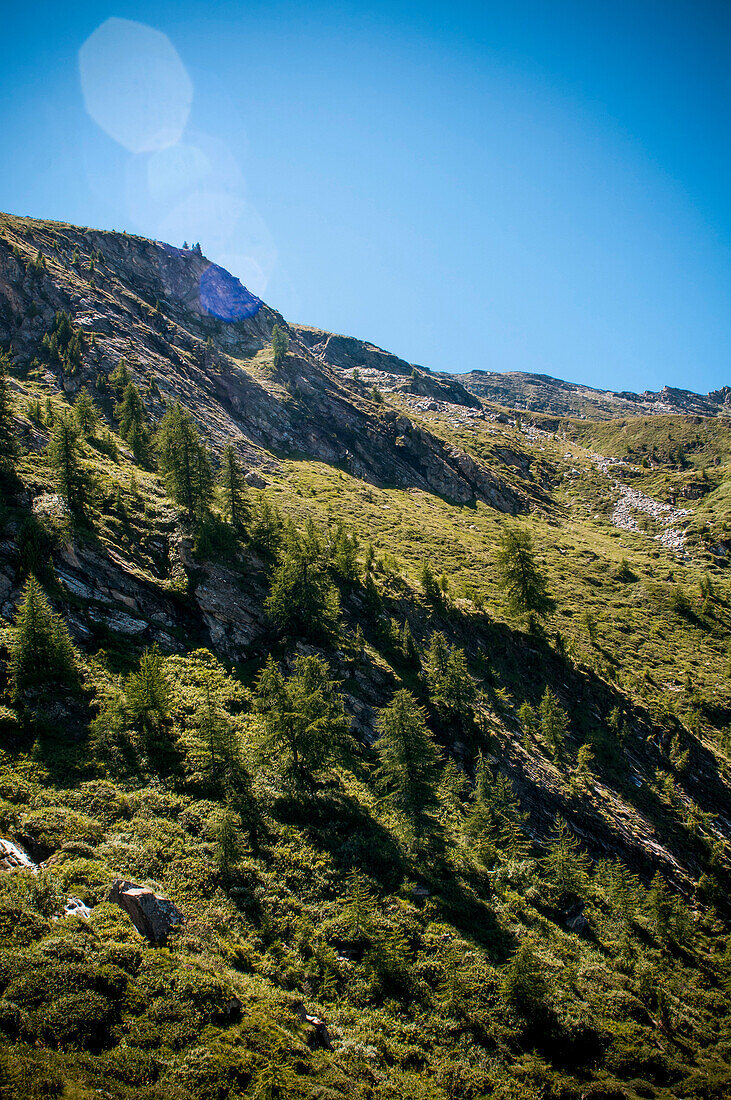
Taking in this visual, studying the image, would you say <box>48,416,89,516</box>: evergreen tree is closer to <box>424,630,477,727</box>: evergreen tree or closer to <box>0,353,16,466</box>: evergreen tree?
<box>0,353,16,466</box>: evergreen tree

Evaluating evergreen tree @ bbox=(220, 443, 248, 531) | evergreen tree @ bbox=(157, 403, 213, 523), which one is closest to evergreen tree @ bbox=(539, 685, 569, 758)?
evergreen tree @ bbox=(220, 443, 248, 531)

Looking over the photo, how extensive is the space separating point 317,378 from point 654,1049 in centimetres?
13376

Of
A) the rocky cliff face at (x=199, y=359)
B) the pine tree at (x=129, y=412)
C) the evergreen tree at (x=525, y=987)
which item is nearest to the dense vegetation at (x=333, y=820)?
the evergreen tree at (x=525, y=987)

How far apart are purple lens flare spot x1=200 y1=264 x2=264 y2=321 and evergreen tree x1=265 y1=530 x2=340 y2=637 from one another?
12748 cm

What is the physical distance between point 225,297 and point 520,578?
476ft

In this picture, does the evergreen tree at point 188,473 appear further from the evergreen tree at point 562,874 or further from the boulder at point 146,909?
the evergreen tree at point 562,874

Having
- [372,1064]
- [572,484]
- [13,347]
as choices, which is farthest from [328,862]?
[572,484]

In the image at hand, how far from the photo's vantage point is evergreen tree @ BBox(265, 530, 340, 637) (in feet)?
127

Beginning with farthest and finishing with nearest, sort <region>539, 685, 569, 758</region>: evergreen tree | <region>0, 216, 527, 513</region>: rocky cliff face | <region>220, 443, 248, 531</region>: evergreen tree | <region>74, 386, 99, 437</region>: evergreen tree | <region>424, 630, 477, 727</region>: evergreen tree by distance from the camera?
<region>0, 216, 527, 513</region>: rocky cliff face, <region>74, 386, 99, 437</region>: evergreen tree, <region>220, 443, 248, 531</region>: evergreen tree, <region>539, 685, 569, 758</region>: evergreen tree, <region>424, 630, 477, 727</region>: evergreen tree

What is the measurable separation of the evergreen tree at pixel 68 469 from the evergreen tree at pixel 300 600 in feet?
59.1

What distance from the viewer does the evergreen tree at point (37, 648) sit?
23908mm

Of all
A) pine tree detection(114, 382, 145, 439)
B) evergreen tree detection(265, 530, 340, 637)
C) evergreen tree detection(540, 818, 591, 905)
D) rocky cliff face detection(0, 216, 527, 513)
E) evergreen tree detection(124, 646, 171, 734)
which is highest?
rocky cliff face detection(0, 216, 527, 513)

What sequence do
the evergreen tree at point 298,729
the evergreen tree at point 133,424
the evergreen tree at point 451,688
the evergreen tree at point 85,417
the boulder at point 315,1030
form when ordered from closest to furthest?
the boulder at point 315,1030 → the evergreen tree at point 298,729 → the evergreen tree at point 451,688 → the evergreen tree at point 85,417 → the evergreen tree at point 133,424

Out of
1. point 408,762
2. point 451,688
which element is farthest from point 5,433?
point 451,688
